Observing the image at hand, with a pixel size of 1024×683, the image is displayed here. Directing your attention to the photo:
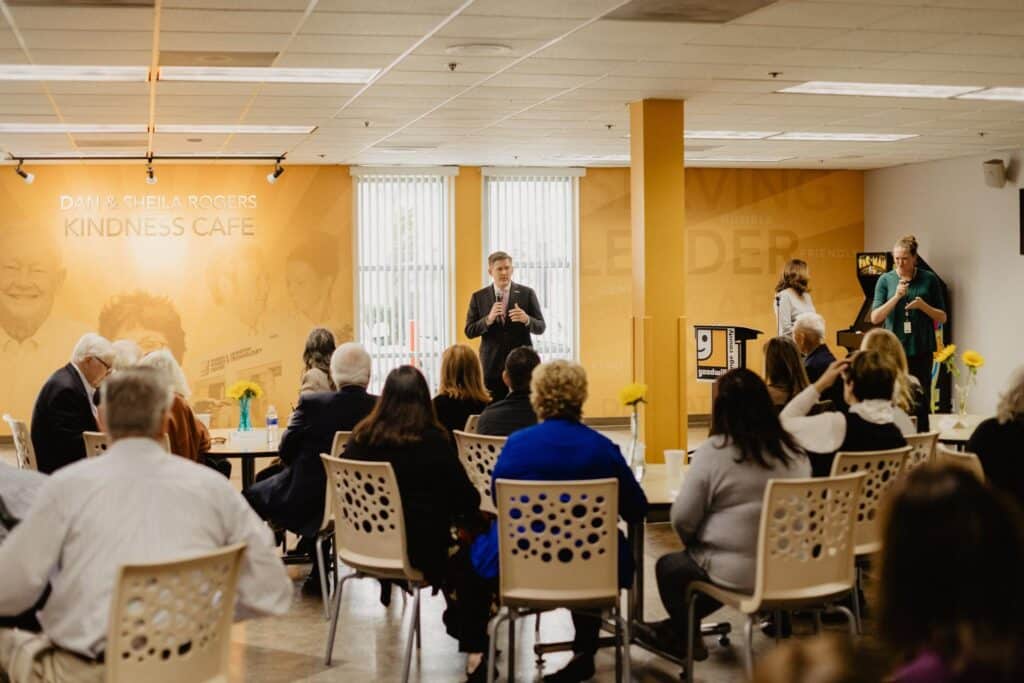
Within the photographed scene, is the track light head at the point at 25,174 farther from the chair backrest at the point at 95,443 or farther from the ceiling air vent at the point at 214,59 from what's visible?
the chair backrest at the point at 95,443

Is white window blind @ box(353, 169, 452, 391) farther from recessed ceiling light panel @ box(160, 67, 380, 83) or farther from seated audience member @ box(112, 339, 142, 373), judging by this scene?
seated audience member @ box(112, 339, 142, 373)

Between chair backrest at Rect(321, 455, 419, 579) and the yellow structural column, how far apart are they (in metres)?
4.44

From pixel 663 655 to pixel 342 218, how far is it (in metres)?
10.0

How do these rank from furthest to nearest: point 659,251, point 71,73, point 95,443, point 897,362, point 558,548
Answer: point 659,251
point 71,73
point 95,443
point 897,362
point 558,548

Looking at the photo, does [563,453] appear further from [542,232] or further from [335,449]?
[542,232]

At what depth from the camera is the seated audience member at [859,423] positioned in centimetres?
558

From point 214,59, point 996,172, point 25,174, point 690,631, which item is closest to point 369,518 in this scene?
point 690,631

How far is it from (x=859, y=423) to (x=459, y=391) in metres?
2.27

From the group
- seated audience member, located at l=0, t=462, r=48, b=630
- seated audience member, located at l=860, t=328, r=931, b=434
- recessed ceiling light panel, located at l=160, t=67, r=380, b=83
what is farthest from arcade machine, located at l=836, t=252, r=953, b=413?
seated audience member, located at l=0, t=462, r=48, b=630

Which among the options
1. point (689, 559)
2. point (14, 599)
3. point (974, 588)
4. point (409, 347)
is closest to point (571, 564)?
point (689, 559)

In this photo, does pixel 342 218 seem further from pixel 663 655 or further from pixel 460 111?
pixel 663 655

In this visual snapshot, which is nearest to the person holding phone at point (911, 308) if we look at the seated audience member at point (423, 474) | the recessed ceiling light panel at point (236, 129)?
the recessed ceiling light panel at point (236, 129)

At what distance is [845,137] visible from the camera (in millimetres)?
12492

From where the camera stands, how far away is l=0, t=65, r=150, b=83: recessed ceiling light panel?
26.1 ft
